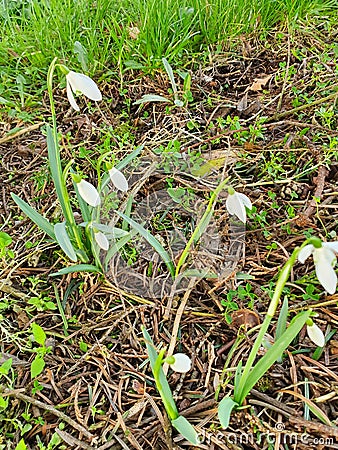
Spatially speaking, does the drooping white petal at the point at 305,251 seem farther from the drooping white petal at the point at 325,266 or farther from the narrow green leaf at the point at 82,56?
the narrow green leaf at the point at 82,56

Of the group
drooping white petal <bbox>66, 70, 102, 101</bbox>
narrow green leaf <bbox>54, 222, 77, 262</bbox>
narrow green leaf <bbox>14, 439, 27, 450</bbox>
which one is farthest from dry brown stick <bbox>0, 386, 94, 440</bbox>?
drooping white petal <bbox>66, 70, 102, 101</bbox>

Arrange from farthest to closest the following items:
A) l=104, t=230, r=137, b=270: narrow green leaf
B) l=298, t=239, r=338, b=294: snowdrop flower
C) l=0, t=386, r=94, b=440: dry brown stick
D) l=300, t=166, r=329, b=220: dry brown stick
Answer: l=300, t=166, r=329, b=220: dry brown stick
l=104, t=230, r=137, b=270: narrow green leaf
l=0, t=386, r=94, b=440: dry brown stick
l=298, t=239, r=338, b=294: snowdrop flower

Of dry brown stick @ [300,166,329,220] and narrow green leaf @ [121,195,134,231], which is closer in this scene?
narrow green leaf @ [121,195,134,231]

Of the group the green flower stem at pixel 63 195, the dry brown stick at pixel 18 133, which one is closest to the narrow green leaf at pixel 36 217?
the green flower stem at pixel 63 195

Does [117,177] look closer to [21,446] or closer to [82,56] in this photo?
[21,446]

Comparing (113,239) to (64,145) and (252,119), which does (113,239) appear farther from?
(252,119)

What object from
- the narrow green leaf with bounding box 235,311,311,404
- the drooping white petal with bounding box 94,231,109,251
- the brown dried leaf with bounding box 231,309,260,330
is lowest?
the brown dried leaf with bounding box 231,309,260,330

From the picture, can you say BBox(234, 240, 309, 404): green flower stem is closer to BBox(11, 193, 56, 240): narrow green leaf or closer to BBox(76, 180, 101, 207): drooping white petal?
BBox(76, 180, 101, 207): drooping white petal
